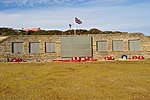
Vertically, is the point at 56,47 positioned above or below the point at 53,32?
below

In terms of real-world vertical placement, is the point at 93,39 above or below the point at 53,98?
above

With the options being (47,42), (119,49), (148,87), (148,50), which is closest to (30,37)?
(47,42)

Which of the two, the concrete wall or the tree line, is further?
the tree line

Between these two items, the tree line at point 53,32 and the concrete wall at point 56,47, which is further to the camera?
the tree line at point 53,32

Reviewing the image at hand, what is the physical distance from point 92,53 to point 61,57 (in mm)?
5645

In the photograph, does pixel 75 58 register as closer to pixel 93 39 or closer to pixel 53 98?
pixel 93 39

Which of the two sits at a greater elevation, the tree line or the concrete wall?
the tree line

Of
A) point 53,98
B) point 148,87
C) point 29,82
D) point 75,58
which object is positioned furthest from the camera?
point 75,58

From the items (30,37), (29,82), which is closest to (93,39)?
(30,37)

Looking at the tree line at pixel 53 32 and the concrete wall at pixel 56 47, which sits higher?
the tree line at pixel 53 32

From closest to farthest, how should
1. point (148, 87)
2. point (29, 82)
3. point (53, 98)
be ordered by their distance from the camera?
point (53, 98), point (148, 87), point (29, 82)

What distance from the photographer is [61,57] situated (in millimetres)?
55938

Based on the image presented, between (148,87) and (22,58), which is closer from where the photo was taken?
(148,87)

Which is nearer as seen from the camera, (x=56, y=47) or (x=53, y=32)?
(x=56, y=47)
